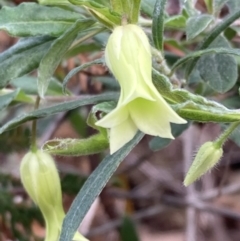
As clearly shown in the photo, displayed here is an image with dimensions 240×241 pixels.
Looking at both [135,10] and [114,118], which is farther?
[135,10]

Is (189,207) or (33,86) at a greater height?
(33,86)

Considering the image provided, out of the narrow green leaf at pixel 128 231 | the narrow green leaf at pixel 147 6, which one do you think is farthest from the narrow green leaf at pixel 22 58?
the narrow green leaf at pixel 128 231

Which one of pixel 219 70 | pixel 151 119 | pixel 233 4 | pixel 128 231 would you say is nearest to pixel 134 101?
pixel 151 119

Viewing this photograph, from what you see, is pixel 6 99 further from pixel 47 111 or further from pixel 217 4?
pixel 217 4

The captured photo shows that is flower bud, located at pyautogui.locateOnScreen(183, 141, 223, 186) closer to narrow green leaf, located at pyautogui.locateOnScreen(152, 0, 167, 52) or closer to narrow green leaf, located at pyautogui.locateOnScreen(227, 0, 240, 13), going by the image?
narrow green leaf, located at pyautogui.locateOnScreen(152, 0, 167, 52)

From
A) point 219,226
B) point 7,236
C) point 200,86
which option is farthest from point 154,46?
point 219,226

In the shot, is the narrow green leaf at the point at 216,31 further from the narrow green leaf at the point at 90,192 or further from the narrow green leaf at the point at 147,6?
the narrow green leaf at the point at 90,192
